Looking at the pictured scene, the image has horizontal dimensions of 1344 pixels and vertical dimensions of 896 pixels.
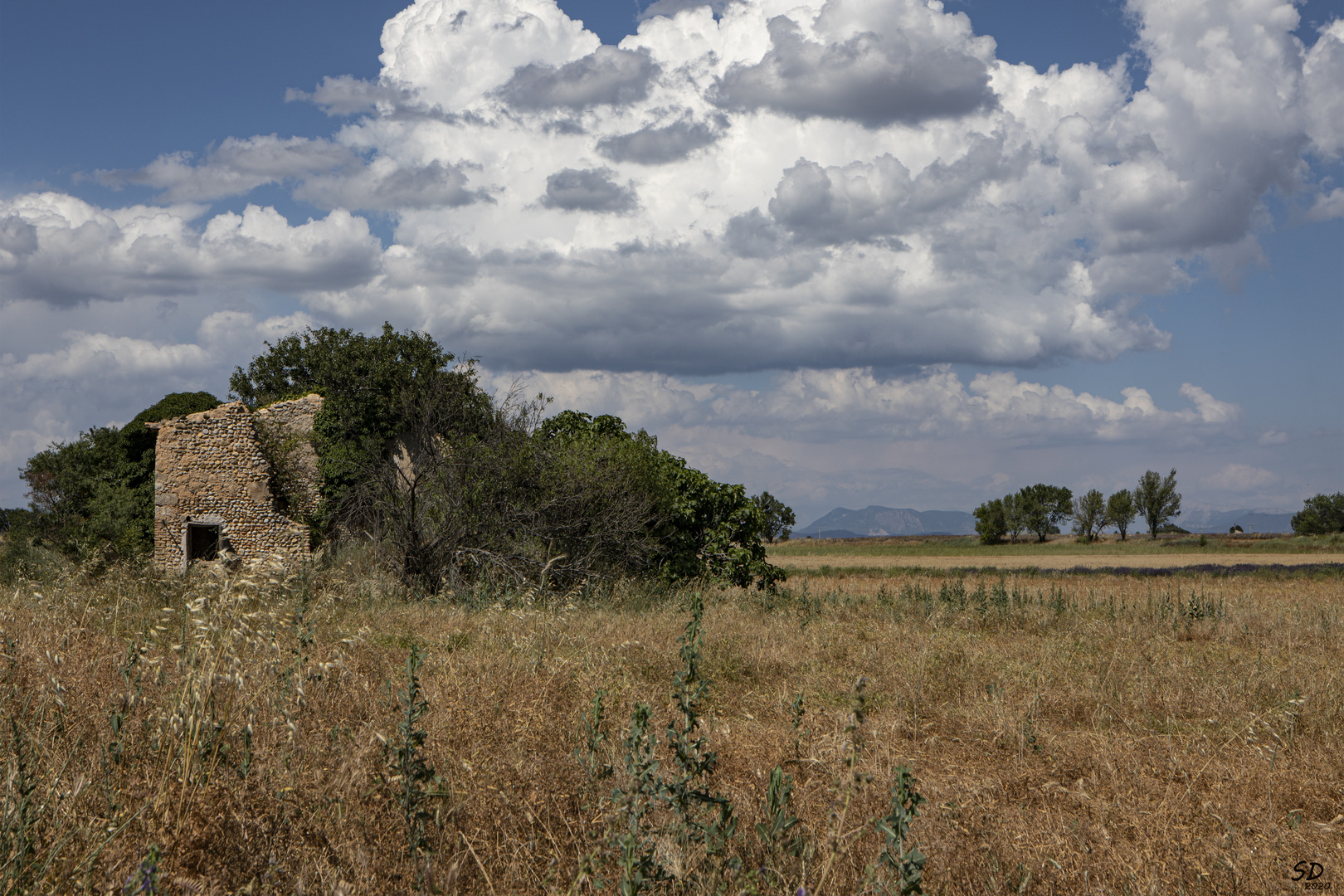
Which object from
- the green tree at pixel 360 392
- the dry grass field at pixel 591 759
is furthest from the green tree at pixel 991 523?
the dry grass field at pixel 591 759

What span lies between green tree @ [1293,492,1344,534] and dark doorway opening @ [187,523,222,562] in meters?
86.8

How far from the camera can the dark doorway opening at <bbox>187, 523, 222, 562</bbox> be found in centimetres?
1998

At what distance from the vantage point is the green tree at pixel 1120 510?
74.9 metres

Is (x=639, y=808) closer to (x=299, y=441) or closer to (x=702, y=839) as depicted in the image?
(x=702, y=839)

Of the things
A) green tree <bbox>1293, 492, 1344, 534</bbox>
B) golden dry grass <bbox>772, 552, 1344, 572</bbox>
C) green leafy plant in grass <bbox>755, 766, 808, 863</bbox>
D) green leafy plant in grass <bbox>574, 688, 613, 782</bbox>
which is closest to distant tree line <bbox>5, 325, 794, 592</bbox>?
green leafy plant in grass <bbox>574, 688, 613, 782</bbox>

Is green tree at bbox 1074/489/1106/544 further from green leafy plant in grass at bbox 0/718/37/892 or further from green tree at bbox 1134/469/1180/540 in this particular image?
green leafy plant in grass at bbox 0/718/37/892

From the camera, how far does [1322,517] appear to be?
7488cm

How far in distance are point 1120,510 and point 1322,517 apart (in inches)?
732

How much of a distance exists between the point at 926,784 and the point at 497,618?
19.1 ft

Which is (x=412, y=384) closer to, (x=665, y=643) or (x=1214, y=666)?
(x=665, y=643)

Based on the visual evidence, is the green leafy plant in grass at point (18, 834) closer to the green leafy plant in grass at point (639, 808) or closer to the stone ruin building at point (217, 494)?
the green leafy plant in grass at point (639, 808)

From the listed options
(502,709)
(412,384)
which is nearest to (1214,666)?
(502,709)

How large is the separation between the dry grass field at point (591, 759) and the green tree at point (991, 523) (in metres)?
68.2

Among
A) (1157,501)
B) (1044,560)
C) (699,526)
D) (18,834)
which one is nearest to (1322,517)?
(1157,501)
